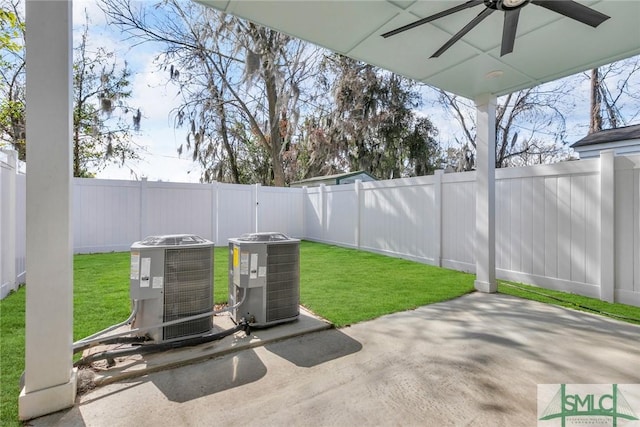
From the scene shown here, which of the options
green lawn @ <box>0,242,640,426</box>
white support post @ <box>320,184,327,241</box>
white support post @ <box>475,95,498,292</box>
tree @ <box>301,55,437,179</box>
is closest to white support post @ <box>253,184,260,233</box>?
white support post @ <box>320,184,327,241</box>

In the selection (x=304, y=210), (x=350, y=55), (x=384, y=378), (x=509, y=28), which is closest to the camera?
(x=384, y=378)

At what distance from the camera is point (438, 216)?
5.80m

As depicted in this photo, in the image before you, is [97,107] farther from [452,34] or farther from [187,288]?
[452,34]

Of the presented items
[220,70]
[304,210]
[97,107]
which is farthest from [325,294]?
[97,107]

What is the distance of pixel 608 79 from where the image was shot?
33.0 feet

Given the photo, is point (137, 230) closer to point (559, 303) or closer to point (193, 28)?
point (193, 28)

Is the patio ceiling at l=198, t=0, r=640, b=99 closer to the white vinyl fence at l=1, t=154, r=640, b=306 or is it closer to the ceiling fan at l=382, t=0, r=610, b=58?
the ceiling fan at l=382, t=0, r=610, b=58

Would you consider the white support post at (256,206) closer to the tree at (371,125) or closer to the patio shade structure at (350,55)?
the tree at (371,125)

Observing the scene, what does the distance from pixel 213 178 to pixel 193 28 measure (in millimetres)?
5772

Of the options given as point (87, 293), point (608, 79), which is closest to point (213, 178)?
point (87, 293)

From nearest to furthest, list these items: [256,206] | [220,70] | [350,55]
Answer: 1. [350,55]
2. [256,206]
3. [220,70]

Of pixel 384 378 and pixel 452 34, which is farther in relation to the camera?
pixel 452 34

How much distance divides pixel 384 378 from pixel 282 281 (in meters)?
1.30

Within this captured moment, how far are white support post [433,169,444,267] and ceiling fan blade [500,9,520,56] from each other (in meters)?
3.21
